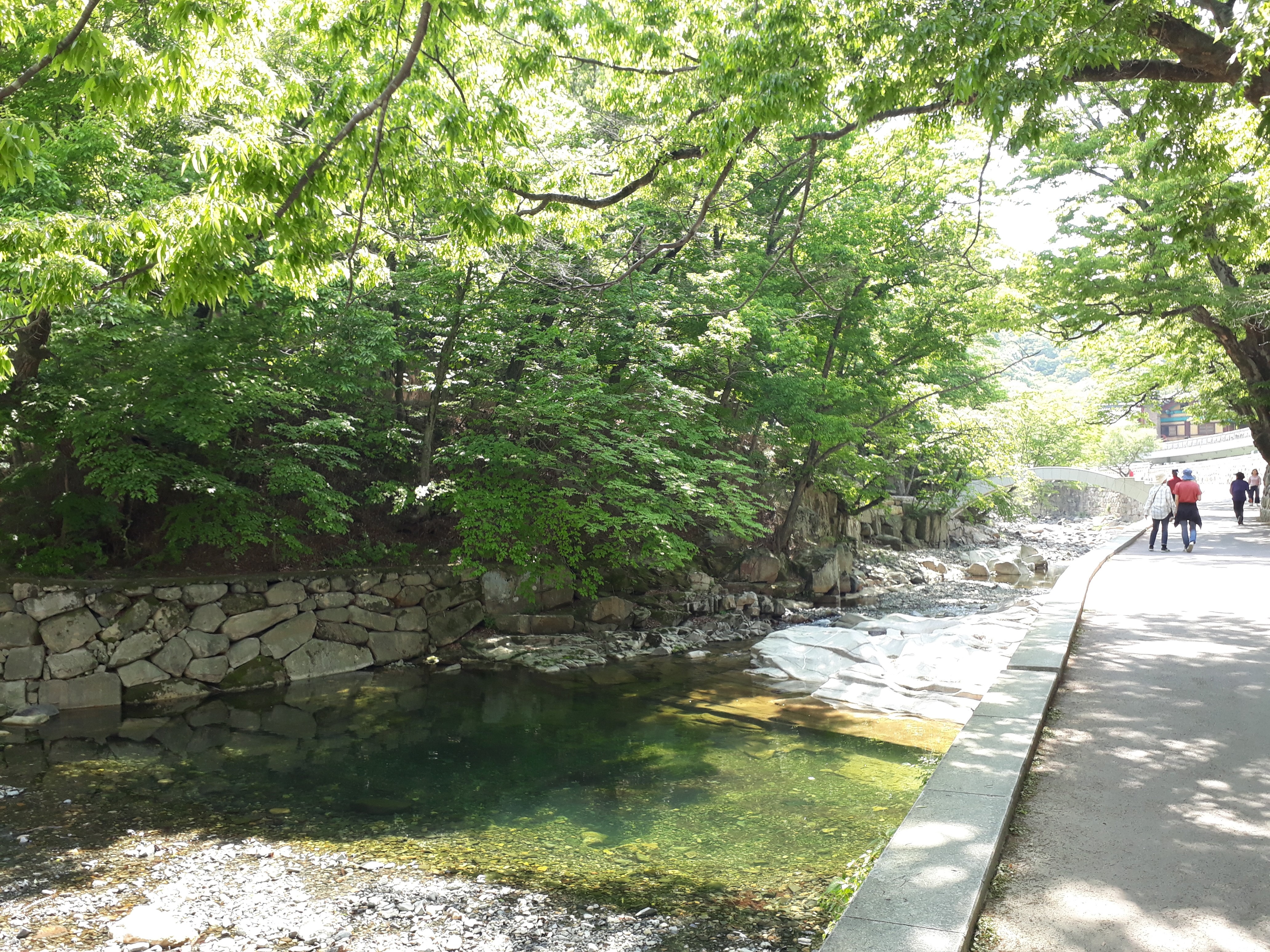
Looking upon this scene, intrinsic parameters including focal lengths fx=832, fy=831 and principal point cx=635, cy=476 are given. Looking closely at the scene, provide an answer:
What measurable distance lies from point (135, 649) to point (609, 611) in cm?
749

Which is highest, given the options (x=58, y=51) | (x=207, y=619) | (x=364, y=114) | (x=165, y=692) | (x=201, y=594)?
(x=58, y=51)

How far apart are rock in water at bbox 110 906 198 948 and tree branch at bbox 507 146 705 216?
6.22m

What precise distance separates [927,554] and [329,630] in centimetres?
1979

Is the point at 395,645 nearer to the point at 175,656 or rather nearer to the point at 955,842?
the point at 175,656

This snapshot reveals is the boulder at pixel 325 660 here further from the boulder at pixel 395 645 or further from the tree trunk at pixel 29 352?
the tree trunk at pixel 29 352

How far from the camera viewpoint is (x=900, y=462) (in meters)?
24.4

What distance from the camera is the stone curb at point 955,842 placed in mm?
3037

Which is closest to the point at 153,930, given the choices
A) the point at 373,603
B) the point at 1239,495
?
the point at 373,603

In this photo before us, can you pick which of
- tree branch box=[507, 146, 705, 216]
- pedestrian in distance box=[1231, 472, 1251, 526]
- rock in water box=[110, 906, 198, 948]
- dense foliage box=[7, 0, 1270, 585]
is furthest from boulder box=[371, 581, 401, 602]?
pedestrian in distance box=[1231, 472, 1251, 526]

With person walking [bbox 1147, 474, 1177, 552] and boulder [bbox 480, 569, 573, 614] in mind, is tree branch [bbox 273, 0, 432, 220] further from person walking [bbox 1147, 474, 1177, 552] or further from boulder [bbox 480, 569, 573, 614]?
person walking [bbox 1147, 474, 1177, 552]

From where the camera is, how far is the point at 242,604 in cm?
1204

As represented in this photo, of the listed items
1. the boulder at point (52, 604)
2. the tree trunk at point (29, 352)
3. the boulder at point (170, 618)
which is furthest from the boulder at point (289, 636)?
the tree trunk at point (29, 352)

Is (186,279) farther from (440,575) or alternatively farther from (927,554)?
(927,554)

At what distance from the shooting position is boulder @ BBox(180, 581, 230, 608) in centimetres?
1167
